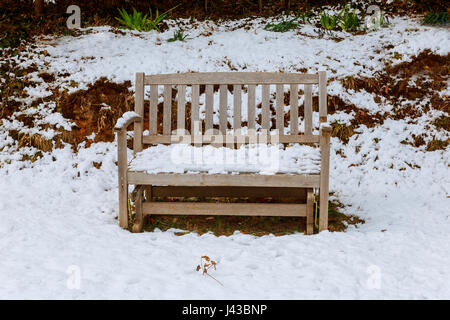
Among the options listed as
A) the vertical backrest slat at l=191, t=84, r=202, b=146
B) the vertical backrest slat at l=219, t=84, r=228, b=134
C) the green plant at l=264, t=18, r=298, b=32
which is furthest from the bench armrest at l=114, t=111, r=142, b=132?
the green plant at l=264, t=18, r=298, b=32

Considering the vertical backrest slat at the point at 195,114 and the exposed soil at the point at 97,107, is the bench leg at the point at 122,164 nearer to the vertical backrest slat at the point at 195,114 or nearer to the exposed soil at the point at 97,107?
the vertical backrest slat at the point at 195,114

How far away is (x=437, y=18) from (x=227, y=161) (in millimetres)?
4812

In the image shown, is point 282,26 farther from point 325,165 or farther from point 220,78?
point 325,165

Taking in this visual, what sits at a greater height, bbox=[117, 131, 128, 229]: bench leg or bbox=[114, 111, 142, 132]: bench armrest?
bbox=[114, 111, 142, 132]: bench armrest

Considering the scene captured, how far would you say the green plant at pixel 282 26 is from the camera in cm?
659

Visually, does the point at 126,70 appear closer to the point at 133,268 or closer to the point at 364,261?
the point at 133,268

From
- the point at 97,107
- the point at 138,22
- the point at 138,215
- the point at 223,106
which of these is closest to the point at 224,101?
the point at 223,106

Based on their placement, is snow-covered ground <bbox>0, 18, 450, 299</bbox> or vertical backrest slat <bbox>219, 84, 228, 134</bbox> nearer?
snow-covered ground <bbox>0, 18, 450, 299</bbox>

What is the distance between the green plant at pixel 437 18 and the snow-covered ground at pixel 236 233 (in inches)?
9.1

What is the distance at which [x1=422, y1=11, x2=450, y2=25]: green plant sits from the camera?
6.18 metres

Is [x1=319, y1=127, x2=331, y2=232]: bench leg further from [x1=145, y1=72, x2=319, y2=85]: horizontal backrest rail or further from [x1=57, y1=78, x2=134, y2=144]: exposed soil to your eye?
[x1=57, y1=78, x2=134, y2=144]: exposed soil

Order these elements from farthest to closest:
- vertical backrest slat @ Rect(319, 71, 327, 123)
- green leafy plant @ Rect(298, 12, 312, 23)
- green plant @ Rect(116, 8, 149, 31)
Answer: green leafy plant @ Rect(298, 12, 312, 23)
green plant @ Rect(116, 8, 149, 31)
vertical backrest slat @ Rect(319, 71, 327, 123)

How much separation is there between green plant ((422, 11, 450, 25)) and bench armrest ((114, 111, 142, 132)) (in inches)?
193

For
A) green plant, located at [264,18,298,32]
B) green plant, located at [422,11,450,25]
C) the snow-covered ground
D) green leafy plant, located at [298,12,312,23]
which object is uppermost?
green leafy plant, located at [298,12,312,23]
